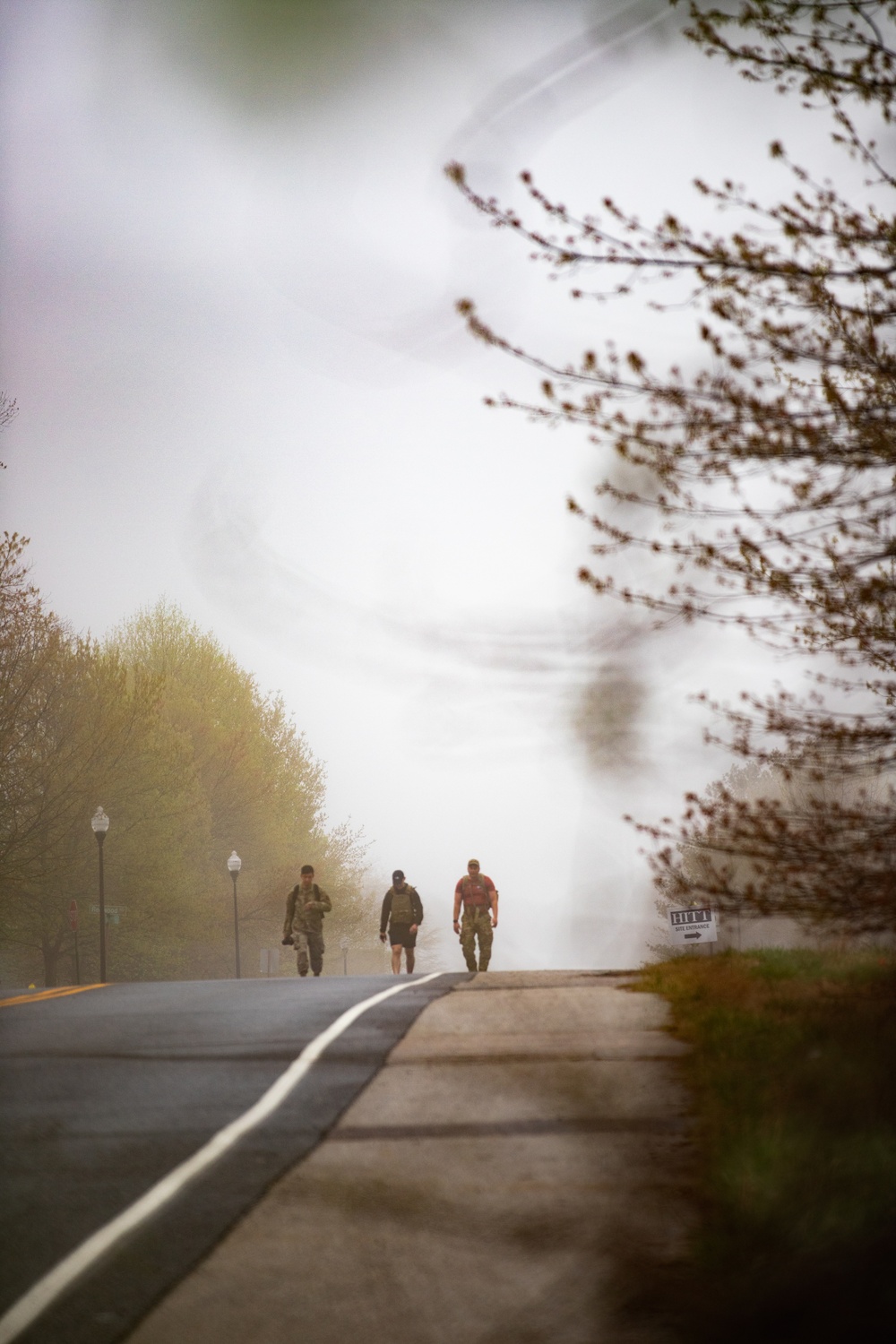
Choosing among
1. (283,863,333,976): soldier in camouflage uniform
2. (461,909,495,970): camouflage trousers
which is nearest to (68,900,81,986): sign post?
(283,863,333,976): soldier in camouflage uniform

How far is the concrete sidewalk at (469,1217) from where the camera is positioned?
14.7 ft

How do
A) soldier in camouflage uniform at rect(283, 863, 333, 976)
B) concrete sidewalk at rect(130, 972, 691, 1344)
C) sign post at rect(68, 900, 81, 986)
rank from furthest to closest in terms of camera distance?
sign post at rect(68, 900, 81, 986), soldier in camouflage uniform at rect(283, 863, 333, 976), concrete sidewalk at rect(130, 972, 691, 1344)

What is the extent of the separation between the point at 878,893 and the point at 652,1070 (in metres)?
2.31

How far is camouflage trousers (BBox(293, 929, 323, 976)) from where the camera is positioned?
20844 millimetres

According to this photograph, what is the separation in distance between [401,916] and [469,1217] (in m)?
16.0

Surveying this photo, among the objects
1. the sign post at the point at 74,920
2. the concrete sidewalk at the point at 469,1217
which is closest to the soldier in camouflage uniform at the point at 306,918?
the concrete sidewalk at the point at 469,1217

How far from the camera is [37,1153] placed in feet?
21.7

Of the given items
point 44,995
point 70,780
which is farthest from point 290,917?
point 70,780

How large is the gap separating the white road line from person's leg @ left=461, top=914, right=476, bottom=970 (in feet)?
37.3

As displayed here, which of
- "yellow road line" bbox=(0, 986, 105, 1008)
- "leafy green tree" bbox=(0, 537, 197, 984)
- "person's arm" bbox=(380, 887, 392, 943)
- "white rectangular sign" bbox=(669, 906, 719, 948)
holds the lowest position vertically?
"yellow road line" bbox=(0, 986, 105, 1008)

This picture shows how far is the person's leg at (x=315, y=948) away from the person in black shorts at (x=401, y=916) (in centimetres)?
98

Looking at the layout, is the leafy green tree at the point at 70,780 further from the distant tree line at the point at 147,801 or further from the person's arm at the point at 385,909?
the person's arm at the point at 385,909

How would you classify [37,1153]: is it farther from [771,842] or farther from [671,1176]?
[771,842]

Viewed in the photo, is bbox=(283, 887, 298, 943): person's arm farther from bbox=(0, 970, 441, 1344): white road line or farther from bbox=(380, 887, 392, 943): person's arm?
bbox=(0, 970, 441, 1344): white road line
